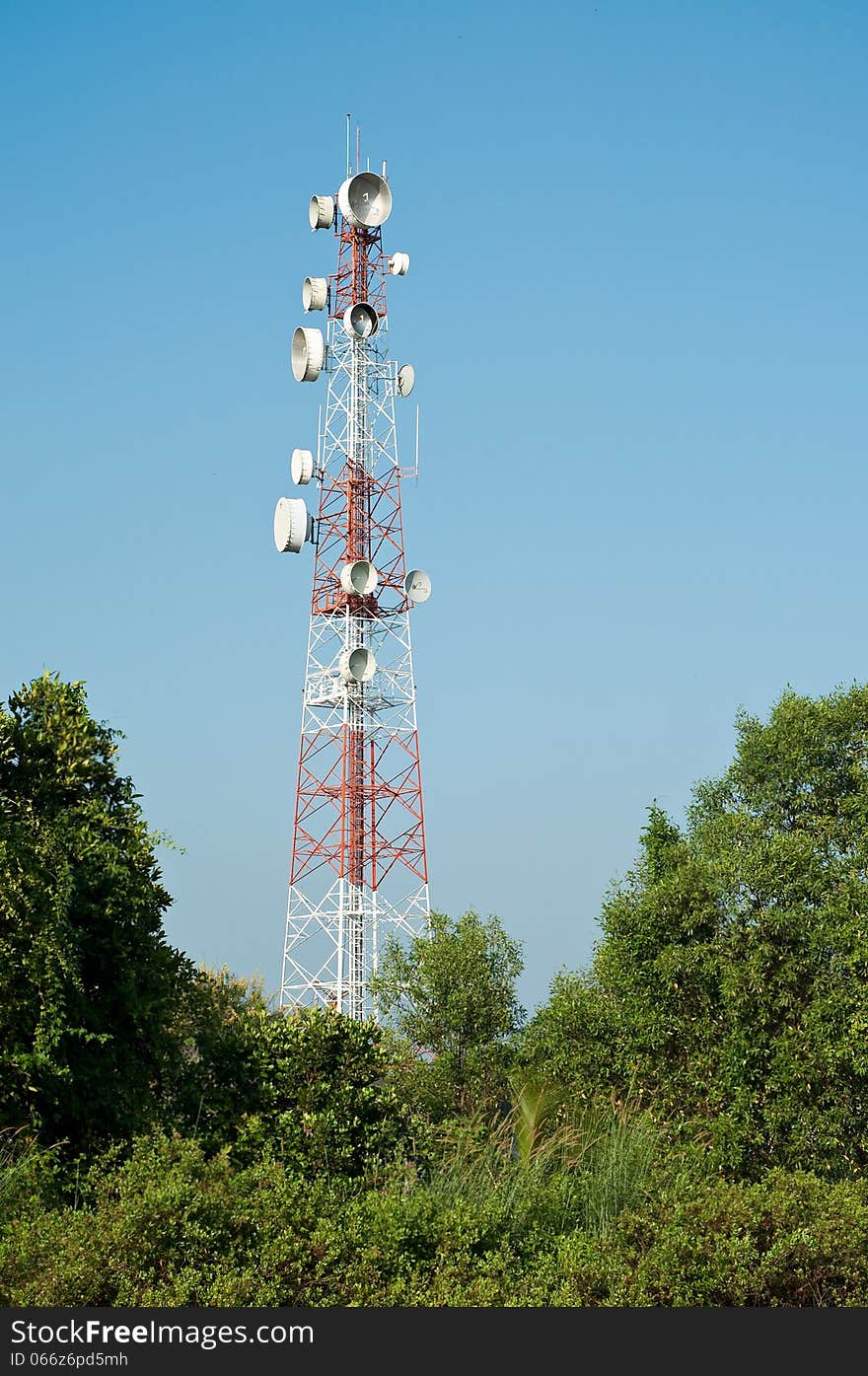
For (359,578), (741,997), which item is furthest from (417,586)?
(741,997)

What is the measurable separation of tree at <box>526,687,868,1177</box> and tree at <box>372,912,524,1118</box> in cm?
85

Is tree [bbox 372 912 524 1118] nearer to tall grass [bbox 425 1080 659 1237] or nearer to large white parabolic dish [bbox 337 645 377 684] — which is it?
tall grass [bbox 425 1080 659 1237]

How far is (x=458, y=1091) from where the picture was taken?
19812 mm

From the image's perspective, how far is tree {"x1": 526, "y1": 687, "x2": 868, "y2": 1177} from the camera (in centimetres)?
1641

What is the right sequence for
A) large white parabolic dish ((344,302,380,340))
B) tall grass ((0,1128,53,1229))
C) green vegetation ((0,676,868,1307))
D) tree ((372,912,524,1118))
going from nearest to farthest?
green vegetation ((0,676,868,1307)) < tall grass ((0,1128,53,1229)) < tree ((372,912,524,1118)) < large white parabolic dish ((344,302,380,340))

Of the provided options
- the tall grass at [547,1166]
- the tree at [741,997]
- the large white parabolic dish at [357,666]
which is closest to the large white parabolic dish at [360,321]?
the large white parabolic dish at [357,666]

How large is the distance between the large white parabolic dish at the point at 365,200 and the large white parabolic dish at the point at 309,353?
3111 millimetres

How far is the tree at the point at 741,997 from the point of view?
53.8 ft

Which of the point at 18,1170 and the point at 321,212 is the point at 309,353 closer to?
the point at 321,212

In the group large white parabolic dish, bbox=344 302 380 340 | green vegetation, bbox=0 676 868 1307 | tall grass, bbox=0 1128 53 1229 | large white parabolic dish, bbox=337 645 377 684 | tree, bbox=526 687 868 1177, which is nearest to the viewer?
green vegetation, bbox=0 676 868 1307

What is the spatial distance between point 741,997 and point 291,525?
16496mm

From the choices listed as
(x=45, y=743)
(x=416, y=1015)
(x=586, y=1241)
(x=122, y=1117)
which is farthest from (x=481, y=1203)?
(x=416, y=1015)

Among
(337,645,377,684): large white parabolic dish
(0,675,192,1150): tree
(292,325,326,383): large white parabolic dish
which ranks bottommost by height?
(0,675,192,1150): tree

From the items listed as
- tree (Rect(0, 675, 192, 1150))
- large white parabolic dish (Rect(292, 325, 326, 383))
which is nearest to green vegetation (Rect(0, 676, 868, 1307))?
tree (Rect(0, 675, 192, 1150))
